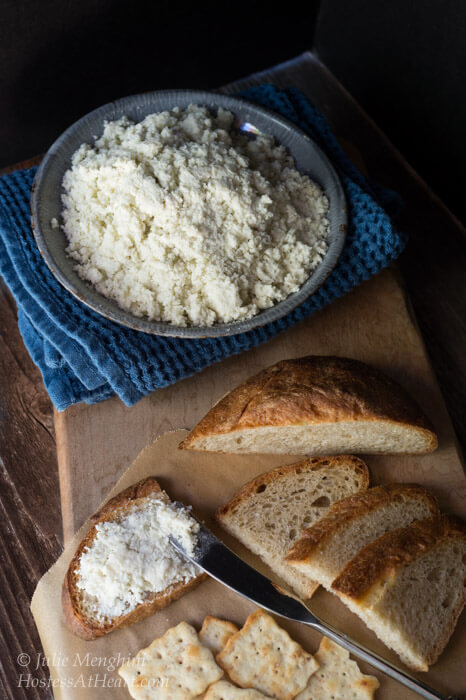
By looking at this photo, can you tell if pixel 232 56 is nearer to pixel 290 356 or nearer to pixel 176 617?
pixel 290 356

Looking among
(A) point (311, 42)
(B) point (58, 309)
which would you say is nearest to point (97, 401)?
(B) point (58, 309)

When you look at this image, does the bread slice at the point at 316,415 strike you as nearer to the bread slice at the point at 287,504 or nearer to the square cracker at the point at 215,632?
the bread slice at the point at 287,504

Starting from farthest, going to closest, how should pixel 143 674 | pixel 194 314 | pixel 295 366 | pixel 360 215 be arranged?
pixel 360 215 < pixel 295 366 < pixel 194 314 < pixel 143 674

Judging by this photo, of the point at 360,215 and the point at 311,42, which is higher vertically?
the point at 311,42

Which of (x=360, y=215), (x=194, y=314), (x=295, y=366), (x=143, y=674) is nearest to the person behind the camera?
(x=143, y=674)

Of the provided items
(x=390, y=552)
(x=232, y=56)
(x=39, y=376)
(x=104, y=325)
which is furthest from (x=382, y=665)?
(x=232, y=56)

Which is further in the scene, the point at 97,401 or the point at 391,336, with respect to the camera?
the point at 391,336

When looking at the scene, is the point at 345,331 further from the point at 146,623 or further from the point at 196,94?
the point at 146,623
